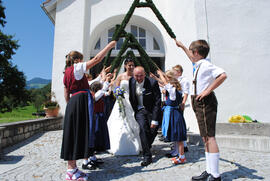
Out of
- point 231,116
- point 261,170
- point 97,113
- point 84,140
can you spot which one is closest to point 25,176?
point 84,140

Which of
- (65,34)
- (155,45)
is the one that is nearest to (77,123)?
(65,34)

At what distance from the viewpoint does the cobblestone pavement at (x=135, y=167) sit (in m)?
2.61

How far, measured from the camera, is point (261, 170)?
2.81 m

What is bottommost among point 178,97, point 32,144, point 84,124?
point 32,144

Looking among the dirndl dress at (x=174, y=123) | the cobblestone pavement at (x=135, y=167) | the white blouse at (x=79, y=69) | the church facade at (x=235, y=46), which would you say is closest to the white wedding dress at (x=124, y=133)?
the cobblestone pavement at (x=135, y=167)

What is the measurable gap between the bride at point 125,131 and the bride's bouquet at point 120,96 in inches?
3.2

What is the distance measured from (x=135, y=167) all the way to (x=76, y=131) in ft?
4.13

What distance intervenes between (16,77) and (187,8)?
17.2 m

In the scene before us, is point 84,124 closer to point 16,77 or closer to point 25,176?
point 25,176

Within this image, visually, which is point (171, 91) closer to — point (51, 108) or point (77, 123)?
point (77, 123)

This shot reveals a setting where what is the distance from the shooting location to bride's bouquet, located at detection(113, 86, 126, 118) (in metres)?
3.85

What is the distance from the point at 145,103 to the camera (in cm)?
364

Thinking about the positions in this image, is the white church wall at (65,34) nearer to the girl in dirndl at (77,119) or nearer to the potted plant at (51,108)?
the potted plant at (51,108)

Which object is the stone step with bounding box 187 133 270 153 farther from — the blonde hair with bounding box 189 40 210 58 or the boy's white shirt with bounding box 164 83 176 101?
the blonde hair with bounding box 189 40 210 58
